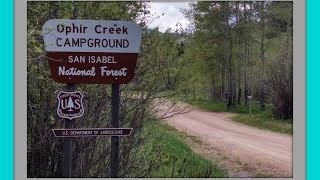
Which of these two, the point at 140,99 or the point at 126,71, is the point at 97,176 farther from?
the point at 126,71

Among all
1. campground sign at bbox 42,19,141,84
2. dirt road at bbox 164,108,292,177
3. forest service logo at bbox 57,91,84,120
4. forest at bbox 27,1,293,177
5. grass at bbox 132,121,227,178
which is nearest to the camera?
campground sign at bbox 42,19,141,84

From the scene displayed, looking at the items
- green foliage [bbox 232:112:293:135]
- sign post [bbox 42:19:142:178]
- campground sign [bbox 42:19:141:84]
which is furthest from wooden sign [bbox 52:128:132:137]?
green foliage [bbox 232:112:293:135]

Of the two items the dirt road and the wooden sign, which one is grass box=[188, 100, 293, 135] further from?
the wooden sign

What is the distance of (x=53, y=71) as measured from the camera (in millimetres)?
4469

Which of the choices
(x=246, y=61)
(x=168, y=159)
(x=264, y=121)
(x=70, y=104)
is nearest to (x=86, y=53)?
(x=70, y=104)

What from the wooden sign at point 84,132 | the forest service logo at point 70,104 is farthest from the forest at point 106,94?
the wooden sign at point 84,132

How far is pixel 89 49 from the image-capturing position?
4.46m

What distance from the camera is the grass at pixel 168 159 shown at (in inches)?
235

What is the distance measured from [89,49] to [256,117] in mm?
8977

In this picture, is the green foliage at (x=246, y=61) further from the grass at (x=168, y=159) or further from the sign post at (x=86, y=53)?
the sign post at (x=86, y=53)

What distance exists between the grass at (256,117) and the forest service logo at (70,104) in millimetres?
6965

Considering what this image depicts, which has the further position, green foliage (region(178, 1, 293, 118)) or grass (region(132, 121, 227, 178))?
green foliage (region(178, 1, 293, 118))

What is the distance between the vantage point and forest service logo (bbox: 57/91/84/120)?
4.54 metres
